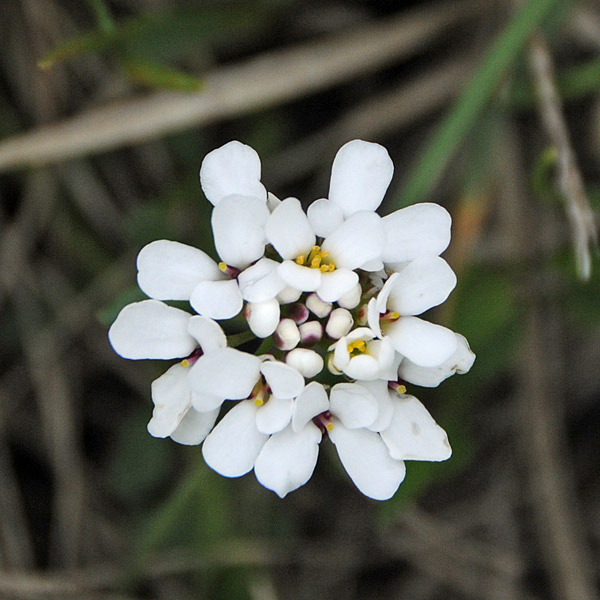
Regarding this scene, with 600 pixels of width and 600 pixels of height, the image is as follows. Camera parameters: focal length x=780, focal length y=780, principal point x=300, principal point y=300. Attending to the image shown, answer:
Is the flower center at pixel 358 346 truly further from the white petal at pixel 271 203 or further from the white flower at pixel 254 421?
the white petal at pixel 271 203

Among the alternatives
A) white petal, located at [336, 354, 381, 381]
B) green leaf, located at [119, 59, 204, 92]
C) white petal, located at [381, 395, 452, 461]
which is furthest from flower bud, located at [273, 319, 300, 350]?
green leaf, located at [119, 59, 204, 92]

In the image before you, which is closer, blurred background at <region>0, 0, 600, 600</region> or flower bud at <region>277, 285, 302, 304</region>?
flower bud at <region>277, 285, 302, 304</region>

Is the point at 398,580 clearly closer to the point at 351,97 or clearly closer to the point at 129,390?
the point at 129,390

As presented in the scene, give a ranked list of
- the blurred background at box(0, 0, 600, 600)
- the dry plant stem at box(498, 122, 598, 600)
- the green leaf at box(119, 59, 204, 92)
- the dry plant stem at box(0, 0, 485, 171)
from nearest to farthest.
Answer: the green leaf at box(119, 59, 204, 92) < the dry plant stem at box(0, 0, 485, 171) < the blurred background at box(0, 0, 600, 600) < the dry plant stem at box(498, 122, 598, 600)

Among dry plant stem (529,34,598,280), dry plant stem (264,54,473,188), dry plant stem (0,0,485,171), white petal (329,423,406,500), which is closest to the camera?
white petal (329,423,406,500)

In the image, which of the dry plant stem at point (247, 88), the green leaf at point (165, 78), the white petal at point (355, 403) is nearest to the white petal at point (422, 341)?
the white petal at point (355, 403)

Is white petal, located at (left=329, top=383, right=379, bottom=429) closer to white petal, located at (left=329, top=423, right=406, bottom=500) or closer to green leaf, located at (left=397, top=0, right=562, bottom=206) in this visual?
white petal, located at (left=329, top=423, right=406, bottom=500)

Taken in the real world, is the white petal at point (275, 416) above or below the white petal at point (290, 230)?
below
